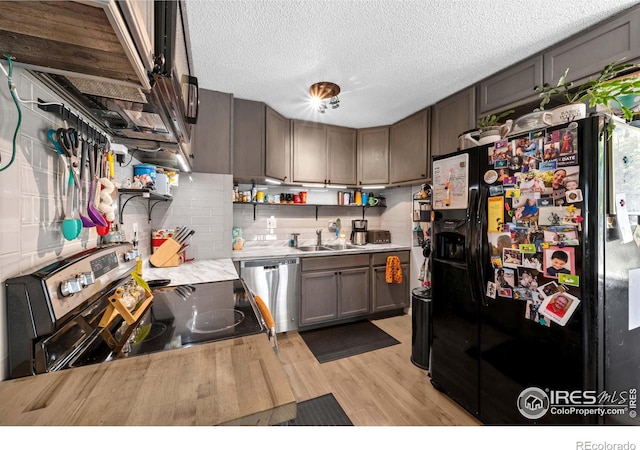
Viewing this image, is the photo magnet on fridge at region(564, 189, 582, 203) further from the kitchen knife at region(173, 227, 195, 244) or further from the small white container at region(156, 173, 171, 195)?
the kitchen knife at region(173, 227, 195, 244)

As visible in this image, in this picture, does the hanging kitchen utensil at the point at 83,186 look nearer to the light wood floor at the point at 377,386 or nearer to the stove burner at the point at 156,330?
the stove burner at the point at 156,330

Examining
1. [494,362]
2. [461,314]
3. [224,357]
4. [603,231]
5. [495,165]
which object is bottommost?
[494,362]

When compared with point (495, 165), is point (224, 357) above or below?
below

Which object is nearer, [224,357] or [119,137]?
[224,357]

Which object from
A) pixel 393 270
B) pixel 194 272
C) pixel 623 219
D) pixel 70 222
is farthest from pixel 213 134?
pixel 623 219

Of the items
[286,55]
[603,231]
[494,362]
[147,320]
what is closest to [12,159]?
[147,320]

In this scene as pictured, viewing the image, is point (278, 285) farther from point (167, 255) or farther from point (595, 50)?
point (595, 50)

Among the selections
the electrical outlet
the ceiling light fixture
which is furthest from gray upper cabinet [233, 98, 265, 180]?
the electrical outlet

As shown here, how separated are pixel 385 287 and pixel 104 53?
3051mm

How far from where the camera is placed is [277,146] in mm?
2777

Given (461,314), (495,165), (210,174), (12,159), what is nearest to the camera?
(12,159)

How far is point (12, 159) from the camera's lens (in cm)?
63

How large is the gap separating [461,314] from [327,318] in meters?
1.51

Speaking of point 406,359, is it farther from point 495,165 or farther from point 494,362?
point 495,165
